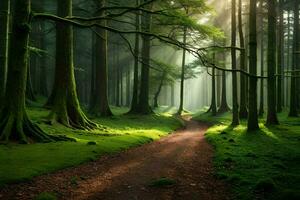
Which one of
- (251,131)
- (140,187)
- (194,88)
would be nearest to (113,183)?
(140,187)

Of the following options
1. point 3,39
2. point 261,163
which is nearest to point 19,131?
point 3,39

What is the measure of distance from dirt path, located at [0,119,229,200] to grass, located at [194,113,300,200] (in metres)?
0.52

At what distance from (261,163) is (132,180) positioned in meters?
4.60

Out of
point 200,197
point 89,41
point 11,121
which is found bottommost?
point 200,197

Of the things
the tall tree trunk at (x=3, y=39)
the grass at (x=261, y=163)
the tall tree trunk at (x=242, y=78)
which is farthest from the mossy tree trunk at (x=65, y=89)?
the tall tree trunk at (x=242, y=78)

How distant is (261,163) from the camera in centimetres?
Result: 1285

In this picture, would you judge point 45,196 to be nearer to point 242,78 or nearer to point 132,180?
point 132,180

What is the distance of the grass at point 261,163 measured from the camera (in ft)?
→ 31.0

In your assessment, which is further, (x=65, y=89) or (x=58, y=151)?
(x=65, y=89)

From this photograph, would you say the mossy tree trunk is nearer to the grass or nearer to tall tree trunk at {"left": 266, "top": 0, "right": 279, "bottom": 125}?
the grass

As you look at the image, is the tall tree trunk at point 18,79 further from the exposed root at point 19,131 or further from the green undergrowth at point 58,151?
the green undergrowth at point 58,151

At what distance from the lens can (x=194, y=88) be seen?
467ft

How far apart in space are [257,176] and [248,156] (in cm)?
352

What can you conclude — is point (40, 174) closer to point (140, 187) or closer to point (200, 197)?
point (140, 187)
